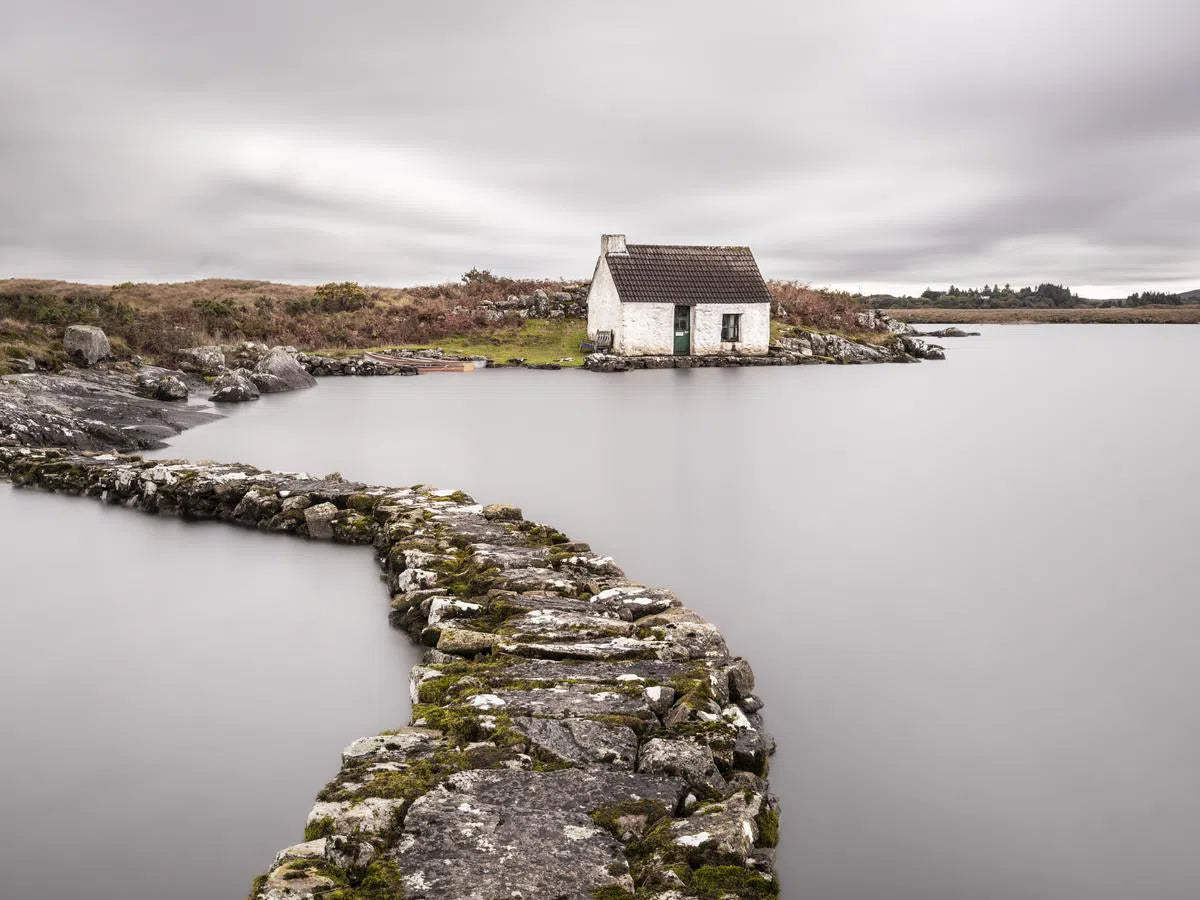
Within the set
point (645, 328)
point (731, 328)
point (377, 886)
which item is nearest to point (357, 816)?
point (377, 886)

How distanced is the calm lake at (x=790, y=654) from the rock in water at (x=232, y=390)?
26.6 ft

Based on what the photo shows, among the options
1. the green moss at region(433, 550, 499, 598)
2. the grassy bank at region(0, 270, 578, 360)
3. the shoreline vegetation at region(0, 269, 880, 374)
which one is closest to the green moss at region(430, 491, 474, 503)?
the green moss at region(433, 550, 499, 598)

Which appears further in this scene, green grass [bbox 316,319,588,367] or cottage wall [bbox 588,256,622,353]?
cottage wall [bbox 588,256,622,353]

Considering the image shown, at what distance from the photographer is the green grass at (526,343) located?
38.5 m

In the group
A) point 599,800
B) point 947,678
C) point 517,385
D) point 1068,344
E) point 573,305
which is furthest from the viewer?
point 1068,344

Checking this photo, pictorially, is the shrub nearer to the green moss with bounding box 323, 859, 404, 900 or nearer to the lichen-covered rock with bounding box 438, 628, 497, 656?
the lichen-covered rock with bounding box 438, 628, 497, 656

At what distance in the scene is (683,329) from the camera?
3956 centimetres

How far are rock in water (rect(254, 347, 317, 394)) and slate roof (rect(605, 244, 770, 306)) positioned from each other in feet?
47.5

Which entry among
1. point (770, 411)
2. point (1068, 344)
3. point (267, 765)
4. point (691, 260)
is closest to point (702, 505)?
point (267, 765)

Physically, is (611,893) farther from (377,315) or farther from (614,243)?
(377,315)

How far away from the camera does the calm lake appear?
4586 millimetres

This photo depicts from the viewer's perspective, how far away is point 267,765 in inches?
213

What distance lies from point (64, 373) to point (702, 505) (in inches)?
709

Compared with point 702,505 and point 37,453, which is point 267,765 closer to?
point 702,505
